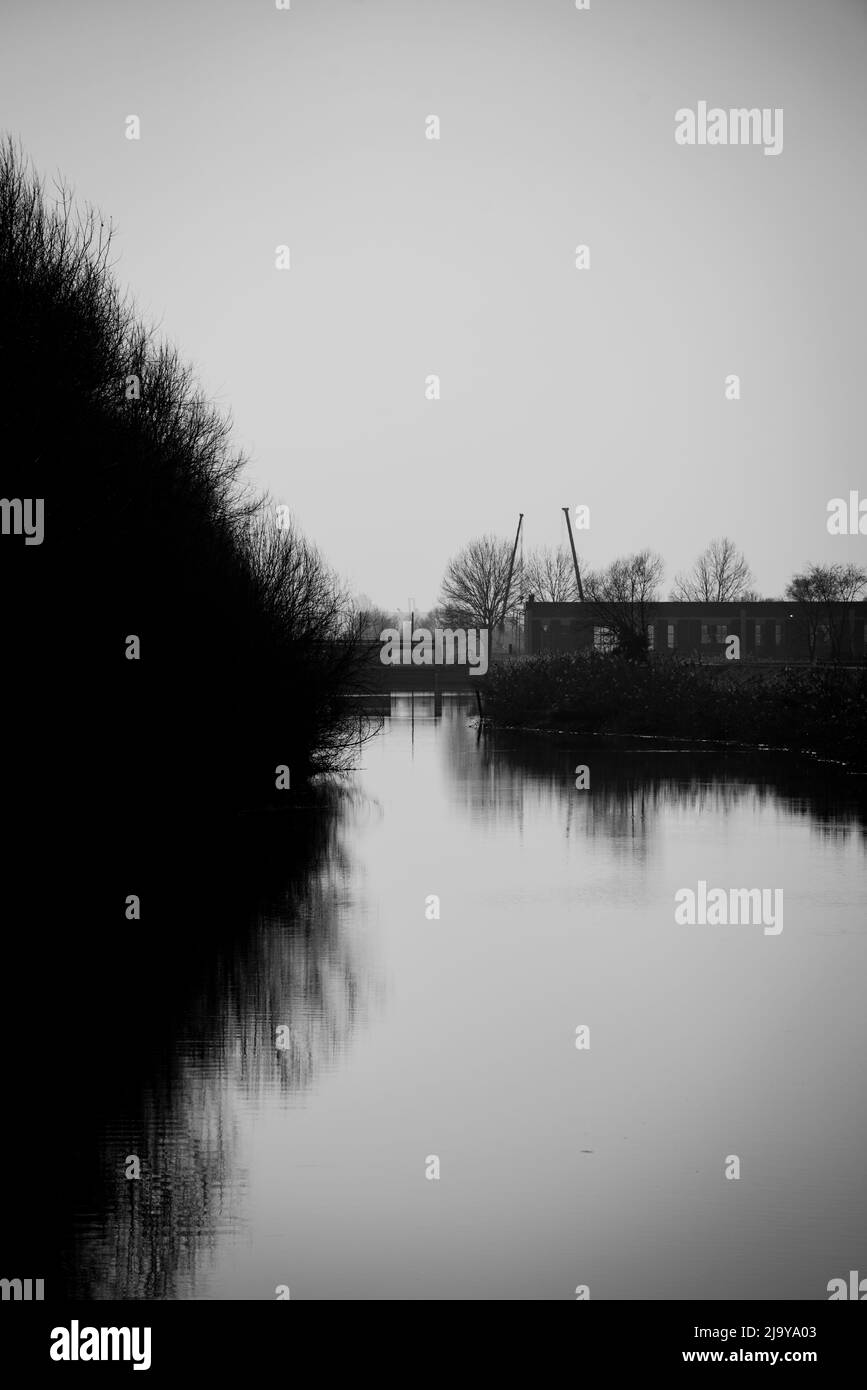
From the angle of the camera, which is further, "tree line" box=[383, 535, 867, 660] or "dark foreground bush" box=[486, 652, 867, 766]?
"tree line" box=[383, 535, 867, 660]

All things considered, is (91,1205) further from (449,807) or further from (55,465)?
(449,807)

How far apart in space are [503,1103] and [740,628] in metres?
107

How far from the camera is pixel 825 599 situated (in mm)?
122250

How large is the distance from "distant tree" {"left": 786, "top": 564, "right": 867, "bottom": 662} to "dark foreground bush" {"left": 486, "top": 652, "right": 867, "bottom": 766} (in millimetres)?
49054

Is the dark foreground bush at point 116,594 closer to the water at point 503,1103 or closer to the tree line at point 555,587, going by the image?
the water at point 503,1103

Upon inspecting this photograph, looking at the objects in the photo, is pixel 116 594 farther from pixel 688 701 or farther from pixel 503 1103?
pixel 688 701

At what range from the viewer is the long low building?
107 metres

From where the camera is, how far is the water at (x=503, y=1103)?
22.5 feet

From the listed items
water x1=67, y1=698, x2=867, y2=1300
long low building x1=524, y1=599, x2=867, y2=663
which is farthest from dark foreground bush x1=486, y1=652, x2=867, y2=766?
long low building x1=524, y1=599, x2=867, y2=663

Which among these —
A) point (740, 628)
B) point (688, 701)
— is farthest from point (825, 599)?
point (688, 701)

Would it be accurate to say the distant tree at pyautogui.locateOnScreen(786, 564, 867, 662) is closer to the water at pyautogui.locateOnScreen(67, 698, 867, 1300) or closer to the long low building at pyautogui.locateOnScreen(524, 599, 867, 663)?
the long low building at pyautogui.locateOnScreen(524, 599, 867, 663)

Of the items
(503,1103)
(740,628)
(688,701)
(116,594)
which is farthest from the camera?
(740,628)

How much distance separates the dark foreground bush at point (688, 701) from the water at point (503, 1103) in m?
24.5

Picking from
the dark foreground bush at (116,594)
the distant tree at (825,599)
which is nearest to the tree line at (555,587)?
the distant tree at (825,599)
